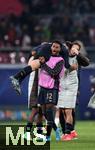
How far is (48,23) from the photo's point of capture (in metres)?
33.4

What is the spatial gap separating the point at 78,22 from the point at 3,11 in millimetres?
2902

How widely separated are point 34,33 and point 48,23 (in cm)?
140

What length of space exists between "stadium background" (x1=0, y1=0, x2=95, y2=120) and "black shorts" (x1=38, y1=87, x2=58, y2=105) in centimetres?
824

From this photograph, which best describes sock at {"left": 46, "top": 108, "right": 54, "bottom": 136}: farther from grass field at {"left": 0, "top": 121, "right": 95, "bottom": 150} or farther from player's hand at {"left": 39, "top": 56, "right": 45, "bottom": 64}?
player's hand at {"left": 39, "top": 56, "right": 45, "bottom": 64}

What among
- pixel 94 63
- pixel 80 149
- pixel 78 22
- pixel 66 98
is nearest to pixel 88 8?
pixel 78 22

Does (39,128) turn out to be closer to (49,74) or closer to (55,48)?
(49,74)

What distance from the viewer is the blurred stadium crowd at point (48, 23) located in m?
31.4

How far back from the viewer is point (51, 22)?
33.2 m

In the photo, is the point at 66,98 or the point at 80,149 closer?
the point at 80,149

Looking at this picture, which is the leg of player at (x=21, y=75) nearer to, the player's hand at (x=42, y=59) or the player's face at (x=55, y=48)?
the player's hand at (x=42, y=59)

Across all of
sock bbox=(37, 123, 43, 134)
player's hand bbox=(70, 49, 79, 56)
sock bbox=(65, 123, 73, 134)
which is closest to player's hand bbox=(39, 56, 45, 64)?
player's hand bbox=(70, 49, 79, 56)

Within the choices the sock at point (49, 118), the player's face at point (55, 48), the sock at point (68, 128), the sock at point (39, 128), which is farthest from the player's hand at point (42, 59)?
the sock at point (68, 128)

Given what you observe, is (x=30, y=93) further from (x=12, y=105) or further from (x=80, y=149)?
(x=12, y=105)

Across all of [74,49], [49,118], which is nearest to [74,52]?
[74,49]
